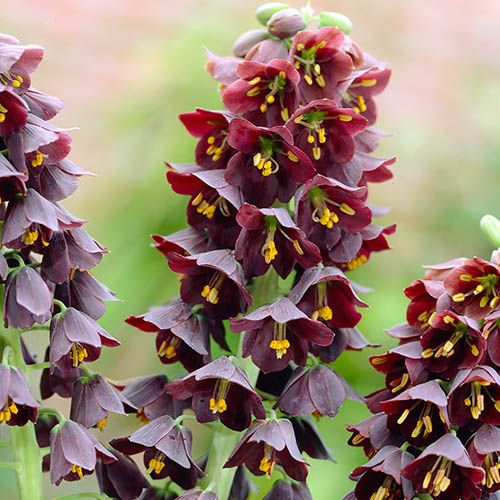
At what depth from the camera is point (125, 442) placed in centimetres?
127

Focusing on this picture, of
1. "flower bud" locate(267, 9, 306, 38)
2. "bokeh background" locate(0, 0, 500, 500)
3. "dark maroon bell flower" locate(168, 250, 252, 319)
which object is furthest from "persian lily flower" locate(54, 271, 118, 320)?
"bokeh background" locate(0, 0, 500, 500)

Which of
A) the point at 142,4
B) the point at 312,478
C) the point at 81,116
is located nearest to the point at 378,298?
the point at 312,478

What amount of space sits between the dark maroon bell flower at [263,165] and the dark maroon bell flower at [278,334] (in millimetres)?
154

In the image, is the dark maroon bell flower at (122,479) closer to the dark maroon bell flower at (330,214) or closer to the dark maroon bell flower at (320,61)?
the dark maroon bell flower at (330,214)

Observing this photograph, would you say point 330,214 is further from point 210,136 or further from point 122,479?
point 122,479

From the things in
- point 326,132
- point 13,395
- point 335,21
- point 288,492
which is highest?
point 335,21

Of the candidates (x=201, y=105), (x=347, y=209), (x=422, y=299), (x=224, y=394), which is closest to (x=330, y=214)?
(x=347, y=209)

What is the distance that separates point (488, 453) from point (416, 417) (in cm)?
10

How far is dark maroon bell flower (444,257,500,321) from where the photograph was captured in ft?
3.90

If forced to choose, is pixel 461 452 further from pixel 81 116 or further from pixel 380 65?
pixel 81 116

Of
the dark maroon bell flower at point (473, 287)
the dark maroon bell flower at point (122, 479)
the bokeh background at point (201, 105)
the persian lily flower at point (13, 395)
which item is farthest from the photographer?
the bokeh background at point (201, 105)

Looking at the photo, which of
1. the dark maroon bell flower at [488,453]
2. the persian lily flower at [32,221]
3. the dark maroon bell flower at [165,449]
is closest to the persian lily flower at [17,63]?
the persian lily flower at [32,221]

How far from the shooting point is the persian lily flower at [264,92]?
4.18ft

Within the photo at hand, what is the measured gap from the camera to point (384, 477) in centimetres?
121
